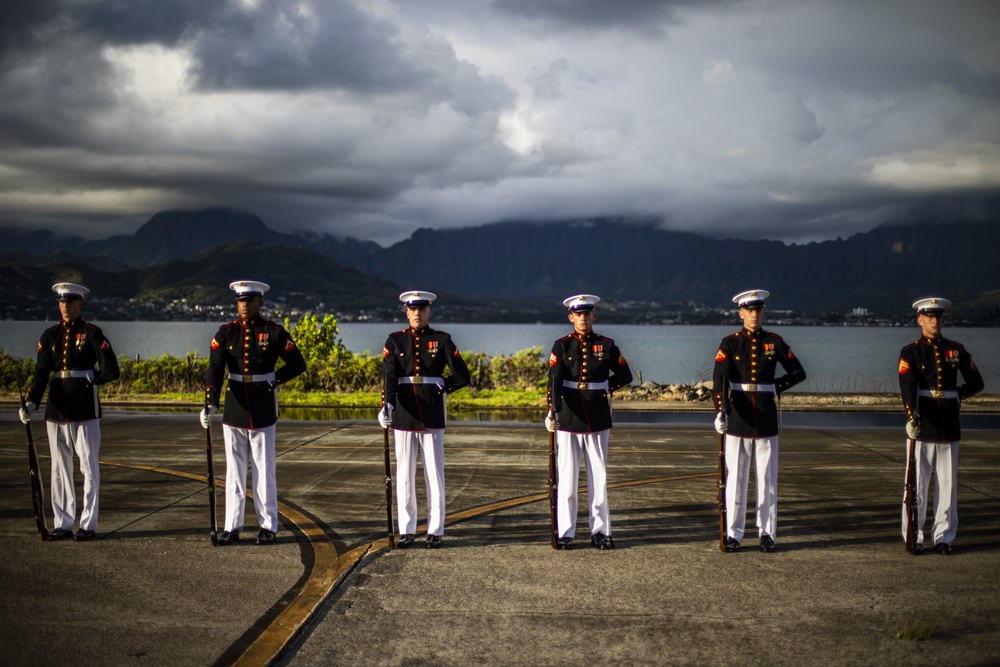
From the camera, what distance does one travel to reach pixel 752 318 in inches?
294

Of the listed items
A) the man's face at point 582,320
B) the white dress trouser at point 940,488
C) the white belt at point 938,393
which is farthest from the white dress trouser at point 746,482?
the man's face at point 582,320

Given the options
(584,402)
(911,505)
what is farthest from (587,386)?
(911,505)

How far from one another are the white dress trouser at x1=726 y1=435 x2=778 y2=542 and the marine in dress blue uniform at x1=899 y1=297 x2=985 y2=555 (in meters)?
1.23

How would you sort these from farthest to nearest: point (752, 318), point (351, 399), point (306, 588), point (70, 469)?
point (351, 399) → point (70, 469) → point (752, 318) → point (306, 588)

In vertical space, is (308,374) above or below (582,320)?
below

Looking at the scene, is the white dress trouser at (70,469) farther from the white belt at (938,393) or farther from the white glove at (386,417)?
the white belt at (938,393)

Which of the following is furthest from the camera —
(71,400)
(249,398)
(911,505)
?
(71,400)

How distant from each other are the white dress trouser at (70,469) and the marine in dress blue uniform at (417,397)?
9.79 feet

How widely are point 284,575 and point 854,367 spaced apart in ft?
224

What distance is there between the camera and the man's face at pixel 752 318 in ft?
24.5

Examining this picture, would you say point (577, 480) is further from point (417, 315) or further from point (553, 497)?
point (417, 315)

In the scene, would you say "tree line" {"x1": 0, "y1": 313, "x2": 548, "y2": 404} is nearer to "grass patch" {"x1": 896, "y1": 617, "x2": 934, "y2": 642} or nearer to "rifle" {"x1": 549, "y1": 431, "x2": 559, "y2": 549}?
"rifle" {"x1": 549, "y1": 431, "x2": 559, "y2": 549}

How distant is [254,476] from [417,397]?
180 centimetres

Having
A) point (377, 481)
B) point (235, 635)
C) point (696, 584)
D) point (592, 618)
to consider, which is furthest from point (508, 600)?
point (377, 481)
